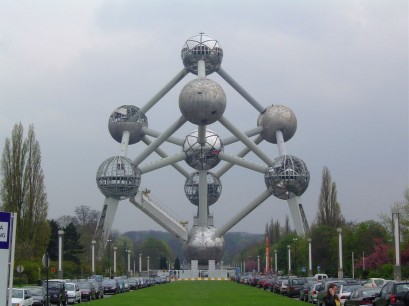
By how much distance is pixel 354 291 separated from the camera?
29.4 metres

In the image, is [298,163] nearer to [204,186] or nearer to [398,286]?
[204,186]

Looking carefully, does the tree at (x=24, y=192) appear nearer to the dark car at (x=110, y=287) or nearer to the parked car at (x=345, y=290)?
the dark car at (x=110, y=287)

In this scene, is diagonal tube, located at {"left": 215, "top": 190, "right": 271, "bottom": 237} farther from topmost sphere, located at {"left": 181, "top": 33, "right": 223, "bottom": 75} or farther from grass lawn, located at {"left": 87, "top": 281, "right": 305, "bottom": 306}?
grass lawn, located at {"left": 87, "top": 281, "right": 305, "bottom": 306}

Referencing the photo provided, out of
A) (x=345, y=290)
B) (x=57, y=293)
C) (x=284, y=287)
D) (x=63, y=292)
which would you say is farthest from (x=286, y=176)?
(x=345, y=290)

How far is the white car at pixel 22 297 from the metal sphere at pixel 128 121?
70.0m

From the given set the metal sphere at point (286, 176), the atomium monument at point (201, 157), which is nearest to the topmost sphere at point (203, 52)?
the atomium monument at point (201, 157)

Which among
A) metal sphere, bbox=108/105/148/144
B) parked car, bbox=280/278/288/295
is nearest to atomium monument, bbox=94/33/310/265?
metal sphere, bbox=108/105/148/144

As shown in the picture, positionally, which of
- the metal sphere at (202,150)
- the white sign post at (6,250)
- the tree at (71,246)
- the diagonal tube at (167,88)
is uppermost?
the diagonal tube at (167,88)

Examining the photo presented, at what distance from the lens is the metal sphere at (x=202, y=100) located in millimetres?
89125

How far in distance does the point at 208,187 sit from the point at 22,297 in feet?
254

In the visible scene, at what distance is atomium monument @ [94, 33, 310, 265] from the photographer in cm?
→ 9381

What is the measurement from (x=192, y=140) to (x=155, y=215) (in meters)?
12.3

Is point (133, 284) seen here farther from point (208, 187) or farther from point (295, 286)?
point (208, 187)

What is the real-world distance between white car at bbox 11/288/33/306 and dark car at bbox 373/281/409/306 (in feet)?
41.9
